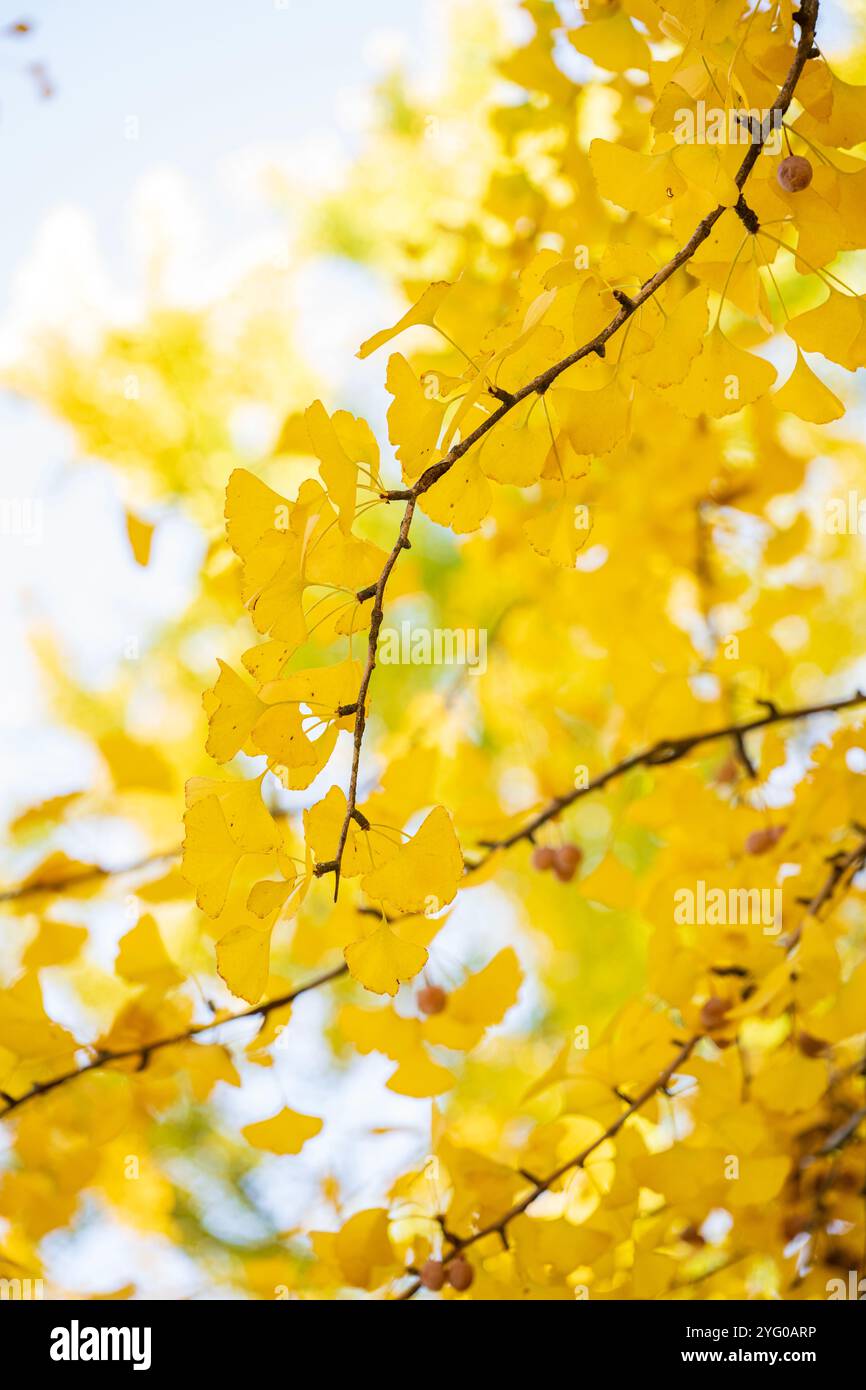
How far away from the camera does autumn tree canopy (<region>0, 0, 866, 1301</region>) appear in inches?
18.8

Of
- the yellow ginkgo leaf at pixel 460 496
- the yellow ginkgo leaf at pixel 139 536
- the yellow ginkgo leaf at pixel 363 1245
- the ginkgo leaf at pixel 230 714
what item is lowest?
the yellow ginkgo leaf at pixel 363 1245

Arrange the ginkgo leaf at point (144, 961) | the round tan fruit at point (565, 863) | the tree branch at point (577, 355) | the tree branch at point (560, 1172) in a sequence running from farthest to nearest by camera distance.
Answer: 1. the round tan fruit at point (565, 863)
2. the ginkgo leaf at point (144, 961)
3. the tree branch at point (560, 1172)
4. the tree branch at point (577, 355)

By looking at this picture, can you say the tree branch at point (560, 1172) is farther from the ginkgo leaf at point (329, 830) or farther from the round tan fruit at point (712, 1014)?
the ginkgo leaf at point (329, 830)

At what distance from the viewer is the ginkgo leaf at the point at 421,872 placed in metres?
0.46

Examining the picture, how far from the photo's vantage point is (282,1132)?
0.74 m

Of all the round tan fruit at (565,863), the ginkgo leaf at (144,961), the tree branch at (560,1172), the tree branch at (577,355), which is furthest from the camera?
the round tan fruit at (565,863)

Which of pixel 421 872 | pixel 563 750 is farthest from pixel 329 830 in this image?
pixel 563 750

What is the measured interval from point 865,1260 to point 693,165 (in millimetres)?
935

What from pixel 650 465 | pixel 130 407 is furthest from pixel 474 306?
pixel 130 407

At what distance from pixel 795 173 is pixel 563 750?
863 mm

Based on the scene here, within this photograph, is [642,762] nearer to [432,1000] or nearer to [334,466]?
[432,1000]

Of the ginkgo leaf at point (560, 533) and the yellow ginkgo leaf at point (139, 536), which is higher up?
the yellow ginkgo leaf at point (139, 536)

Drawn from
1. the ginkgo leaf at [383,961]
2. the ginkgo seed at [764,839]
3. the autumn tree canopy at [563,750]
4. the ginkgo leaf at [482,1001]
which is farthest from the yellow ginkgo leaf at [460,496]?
the ginkgo seed at [764,839]

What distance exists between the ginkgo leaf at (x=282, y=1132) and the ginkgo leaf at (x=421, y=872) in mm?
341
